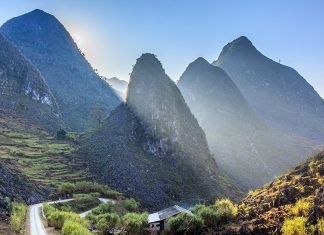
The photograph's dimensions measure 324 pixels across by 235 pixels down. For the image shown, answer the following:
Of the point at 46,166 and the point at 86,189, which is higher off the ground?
the point at 46,166

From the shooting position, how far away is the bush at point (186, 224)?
65.8 meters

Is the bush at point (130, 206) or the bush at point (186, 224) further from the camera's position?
the bush at point (130, 206)

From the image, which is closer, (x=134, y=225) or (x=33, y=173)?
(x=134, y=225)

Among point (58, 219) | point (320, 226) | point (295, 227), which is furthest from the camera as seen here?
point (58, 219)

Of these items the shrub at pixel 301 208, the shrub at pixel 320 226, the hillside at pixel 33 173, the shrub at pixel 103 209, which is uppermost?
the hillside at pixel 33 173

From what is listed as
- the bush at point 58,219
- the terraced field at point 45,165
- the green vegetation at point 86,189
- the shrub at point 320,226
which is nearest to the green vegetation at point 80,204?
the green vegetation at point 86,189

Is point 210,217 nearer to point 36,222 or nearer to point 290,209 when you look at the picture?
point 290,209

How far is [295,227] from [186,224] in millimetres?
23209

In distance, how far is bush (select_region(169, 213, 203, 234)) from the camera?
65812mm

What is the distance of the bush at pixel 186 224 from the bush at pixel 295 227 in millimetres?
18553

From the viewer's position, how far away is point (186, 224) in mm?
67312

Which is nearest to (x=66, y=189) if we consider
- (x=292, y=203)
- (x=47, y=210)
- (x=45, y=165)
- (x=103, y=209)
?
(x=45, y=165)

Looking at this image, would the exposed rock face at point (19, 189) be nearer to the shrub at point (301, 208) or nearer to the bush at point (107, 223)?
the bush at point (107, 223)

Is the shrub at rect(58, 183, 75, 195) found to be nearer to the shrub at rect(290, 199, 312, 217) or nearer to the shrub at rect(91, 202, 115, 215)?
the shrub at rect(91, 202, 115, 215)
